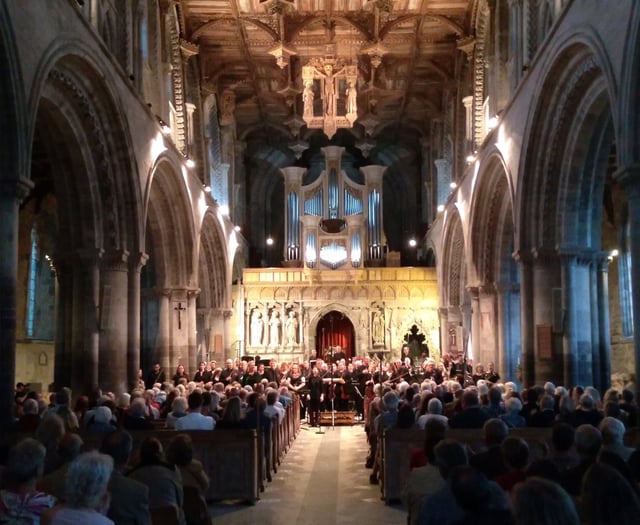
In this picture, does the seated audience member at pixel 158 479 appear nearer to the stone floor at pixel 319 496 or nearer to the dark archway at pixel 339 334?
the stone floor at pixel 319 496

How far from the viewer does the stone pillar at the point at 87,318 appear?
571 inches

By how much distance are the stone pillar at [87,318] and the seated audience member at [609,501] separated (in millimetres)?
12375

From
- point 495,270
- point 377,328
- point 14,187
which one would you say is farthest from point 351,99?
point 14,187

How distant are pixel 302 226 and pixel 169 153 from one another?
39.4ft

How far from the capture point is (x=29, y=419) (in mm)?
9453

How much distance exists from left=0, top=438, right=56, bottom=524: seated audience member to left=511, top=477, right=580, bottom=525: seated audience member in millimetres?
2405

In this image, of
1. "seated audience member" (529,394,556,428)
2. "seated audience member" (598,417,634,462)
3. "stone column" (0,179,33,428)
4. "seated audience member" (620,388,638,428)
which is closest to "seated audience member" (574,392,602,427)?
"seated audience member" (529,394,556,428)

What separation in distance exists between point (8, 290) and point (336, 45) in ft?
48.2

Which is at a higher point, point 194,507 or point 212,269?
point 212,269

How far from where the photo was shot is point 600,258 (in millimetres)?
14984

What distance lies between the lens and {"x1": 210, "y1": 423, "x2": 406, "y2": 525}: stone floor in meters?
8.47

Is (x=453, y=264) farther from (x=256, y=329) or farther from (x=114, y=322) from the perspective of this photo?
(x=114, y=322)

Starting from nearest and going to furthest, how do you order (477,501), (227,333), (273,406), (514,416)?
(477,501), (514,416), (273,406), (227,333)

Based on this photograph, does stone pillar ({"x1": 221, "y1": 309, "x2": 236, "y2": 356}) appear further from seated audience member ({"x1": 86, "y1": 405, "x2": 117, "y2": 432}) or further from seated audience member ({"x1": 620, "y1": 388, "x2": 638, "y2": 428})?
seated audience member ({"x1": 620, "y1": 388, "x2": 638, "y2": 428})
